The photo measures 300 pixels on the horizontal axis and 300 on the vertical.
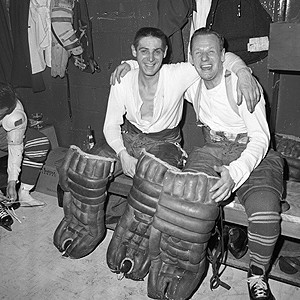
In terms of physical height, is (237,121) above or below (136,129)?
above

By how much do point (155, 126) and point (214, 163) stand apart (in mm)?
463

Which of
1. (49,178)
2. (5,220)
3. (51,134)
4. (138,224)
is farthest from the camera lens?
(51,134)

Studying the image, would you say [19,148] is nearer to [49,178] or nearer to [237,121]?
[49,178]

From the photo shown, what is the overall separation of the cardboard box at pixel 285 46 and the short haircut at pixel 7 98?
1.66 meters

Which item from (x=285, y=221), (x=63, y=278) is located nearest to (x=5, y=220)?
(x=63, y=278)

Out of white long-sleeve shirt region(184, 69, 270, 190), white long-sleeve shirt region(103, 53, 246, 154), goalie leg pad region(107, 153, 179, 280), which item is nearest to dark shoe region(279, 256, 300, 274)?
white long-sleeve shirt region(184, 69, 270, 190)

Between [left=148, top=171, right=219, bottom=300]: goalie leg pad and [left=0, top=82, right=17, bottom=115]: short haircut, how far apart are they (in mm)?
1292

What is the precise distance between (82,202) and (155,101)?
2.34ft

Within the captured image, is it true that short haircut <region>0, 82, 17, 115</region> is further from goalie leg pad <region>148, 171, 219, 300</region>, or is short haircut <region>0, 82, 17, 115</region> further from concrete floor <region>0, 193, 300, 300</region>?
goalie leg pad <region>148, 171, 219, 300</region>

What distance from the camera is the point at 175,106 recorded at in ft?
7.30

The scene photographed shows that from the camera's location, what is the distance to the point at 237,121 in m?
2.01

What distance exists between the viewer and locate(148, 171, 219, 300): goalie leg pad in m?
1.74

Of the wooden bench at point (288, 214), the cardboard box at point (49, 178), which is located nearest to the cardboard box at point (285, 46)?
the wooden bench at point (288, 214)

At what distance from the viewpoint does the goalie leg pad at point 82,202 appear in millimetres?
2113
